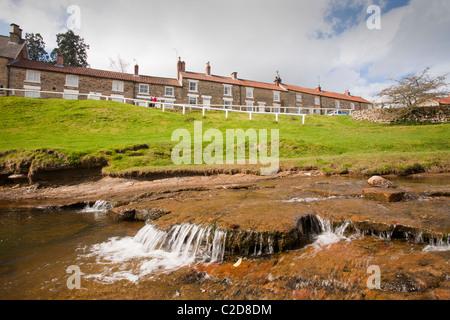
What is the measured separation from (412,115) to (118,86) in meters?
40.0

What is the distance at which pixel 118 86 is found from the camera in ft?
118

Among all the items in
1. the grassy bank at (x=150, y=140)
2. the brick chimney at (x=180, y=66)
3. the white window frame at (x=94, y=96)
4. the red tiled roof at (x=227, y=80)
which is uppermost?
the brick chimney at (x=180, y=66)

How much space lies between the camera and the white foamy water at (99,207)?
24.4 ft

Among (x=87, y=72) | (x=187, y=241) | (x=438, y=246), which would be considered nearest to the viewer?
(x=438, y=246)

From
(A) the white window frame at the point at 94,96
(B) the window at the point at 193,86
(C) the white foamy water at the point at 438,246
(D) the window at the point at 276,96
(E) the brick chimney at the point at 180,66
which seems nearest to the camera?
(C) the white foamy water at the point at 438,246

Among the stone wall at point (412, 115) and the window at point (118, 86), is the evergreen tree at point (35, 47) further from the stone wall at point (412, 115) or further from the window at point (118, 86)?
the stone wall at point (412, 115)

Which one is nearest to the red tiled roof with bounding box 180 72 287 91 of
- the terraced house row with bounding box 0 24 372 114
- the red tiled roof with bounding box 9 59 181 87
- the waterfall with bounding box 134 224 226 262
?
the terraced house row with bounding box 0 24 372 114

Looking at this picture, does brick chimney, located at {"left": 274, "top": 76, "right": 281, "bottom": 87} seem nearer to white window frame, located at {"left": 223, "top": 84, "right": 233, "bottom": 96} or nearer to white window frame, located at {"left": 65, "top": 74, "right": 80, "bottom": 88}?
white window frame, located at {"left": 223, "top": 84, "right": 233, "bottom": 96}

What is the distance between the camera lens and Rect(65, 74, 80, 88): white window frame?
110 ft

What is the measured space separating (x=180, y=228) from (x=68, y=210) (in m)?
5.37

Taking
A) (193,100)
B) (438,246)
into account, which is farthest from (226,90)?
(438,246)

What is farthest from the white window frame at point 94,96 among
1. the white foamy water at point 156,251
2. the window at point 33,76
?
the white foamy water at point 156,251

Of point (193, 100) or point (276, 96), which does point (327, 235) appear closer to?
point (193, 100)
